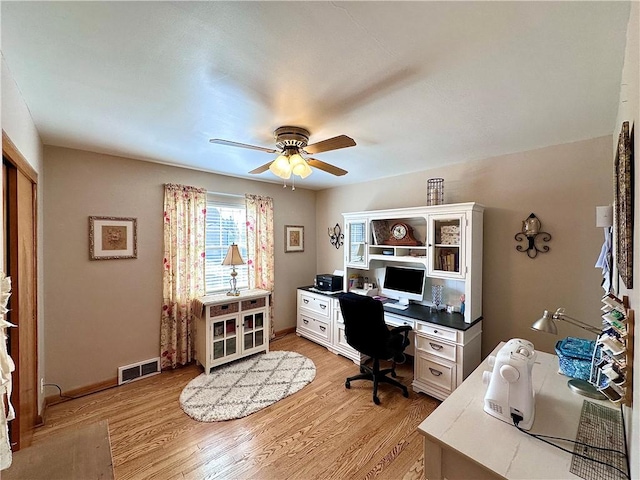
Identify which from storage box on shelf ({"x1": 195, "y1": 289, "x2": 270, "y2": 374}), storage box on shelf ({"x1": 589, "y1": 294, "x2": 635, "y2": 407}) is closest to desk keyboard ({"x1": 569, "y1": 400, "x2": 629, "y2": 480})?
storage box on shelf ({"x1": 589, "y1": 294, "x2": 635, "y2": 407})

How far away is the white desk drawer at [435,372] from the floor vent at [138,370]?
283cm

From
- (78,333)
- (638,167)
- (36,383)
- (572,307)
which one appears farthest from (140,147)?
(572,307)

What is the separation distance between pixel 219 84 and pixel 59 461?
190 centimetres

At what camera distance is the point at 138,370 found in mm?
2877

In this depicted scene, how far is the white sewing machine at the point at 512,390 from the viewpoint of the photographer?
114cm

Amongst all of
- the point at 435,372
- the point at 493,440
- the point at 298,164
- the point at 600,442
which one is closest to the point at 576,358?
the point at 600,442

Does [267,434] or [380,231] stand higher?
[380,231]

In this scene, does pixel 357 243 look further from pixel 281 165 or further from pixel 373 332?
pixel 281 165

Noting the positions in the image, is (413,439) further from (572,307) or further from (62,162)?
(62,162)

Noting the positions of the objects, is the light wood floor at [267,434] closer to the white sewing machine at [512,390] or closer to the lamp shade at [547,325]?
the white sewing machine at [512,390]

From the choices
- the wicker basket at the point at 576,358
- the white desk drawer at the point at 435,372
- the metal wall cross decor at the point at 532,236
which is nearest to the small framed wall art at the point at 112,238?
the white desk drawer at the point at 435,372

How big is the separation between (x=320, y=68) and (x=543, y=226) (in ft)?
7.94

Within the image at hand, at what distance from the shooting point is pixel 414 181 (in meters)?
3.32

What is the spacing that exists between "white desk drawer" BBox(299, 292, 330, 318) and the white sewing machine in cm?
248
